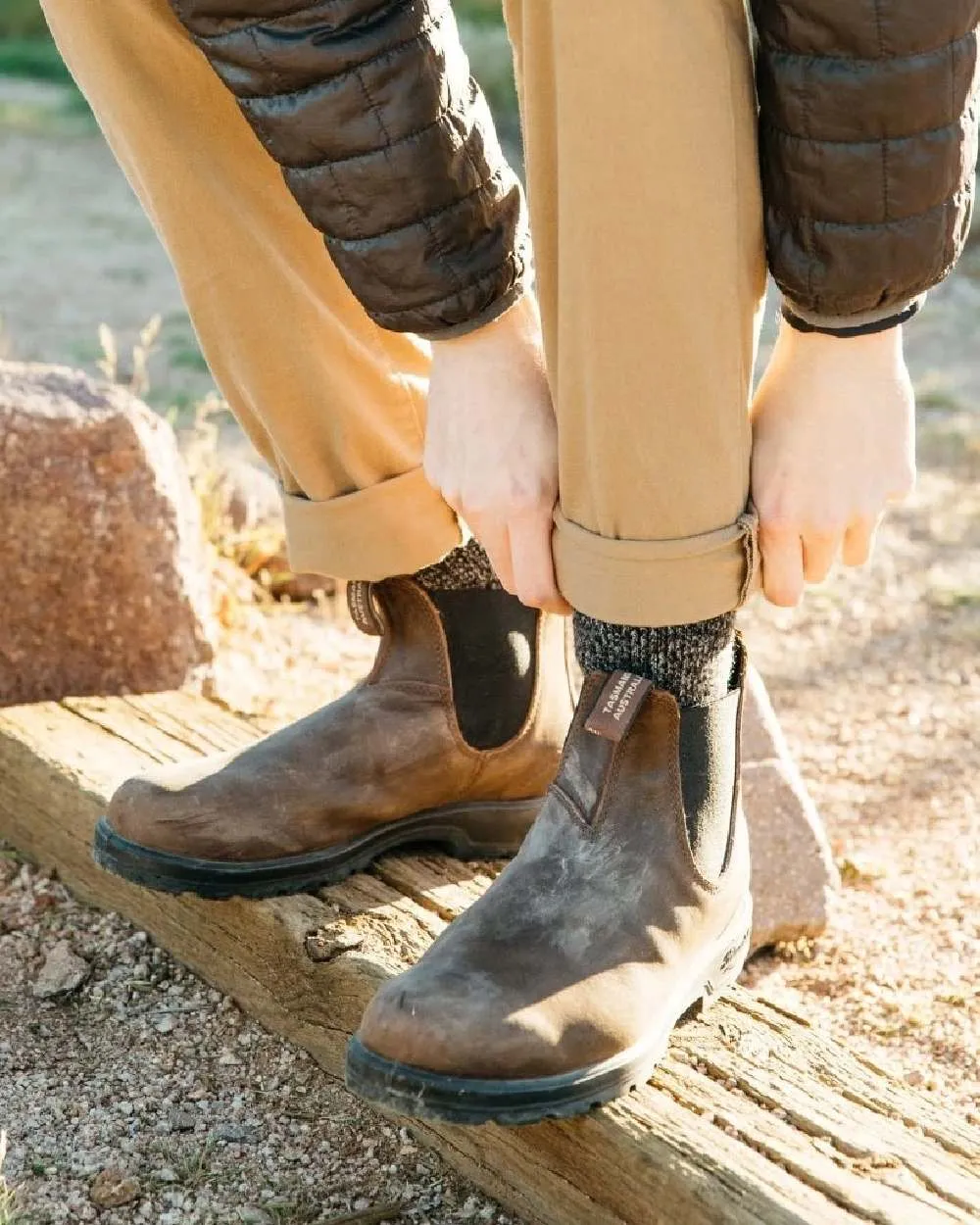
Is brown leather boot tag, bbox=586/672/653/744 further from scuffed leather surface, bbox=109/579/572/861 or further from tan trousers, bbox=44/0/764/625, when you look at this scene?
scuffed leather surface, bbox=109/579/572/861

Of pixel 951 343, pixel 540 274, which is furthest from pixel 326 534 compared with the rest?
pixel 951 343

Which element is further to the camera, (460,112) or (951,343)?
(951,343)

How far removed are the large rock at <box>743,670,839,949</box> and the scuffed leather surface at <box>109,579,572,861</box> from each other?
1.39 feet

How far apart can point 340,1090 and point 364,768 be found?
0.31 meters

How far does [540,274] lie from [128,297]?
4199 mm

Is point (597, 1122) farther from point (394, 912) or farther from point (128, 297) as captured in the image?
point (128, 297)

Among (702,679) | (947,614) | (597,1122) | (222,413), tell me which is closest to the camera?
(597,1122)

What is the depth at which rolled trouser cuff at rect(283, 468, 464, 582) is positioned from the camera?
161cm

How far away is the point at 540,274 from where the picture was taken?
1.32 metres

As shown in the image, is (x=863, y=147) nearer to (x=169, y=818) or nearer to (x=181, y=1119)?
(x=169, y=818)

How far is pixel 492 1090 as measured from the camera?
1.26 m

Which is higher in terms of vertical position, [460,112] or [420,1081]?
[460,112]

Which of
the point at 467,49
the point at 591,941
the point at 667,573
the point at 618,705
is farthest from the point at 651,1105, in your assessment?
the point at 467,49

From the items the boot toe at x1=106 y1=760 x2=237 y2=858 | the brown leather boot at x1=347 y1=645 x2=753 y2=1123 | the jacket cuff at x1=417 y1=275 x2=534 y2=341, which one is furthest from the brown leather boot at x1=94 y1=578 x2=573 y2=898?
the jacket cuff at x1=417 y1=275 x2=534 y2=341
